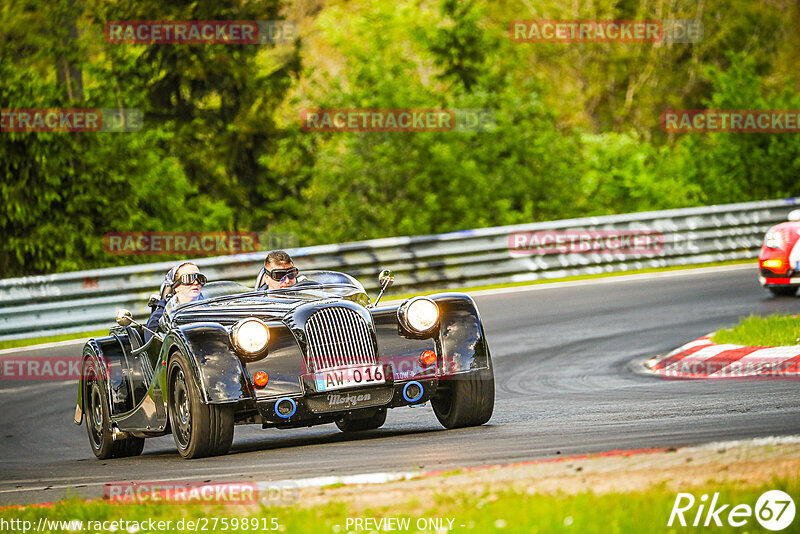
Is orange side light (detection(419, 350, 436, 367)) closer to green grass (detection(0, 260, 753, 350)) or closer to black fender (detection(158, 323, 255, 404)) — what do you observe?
black fender (detection(158, 323, 255, 404))

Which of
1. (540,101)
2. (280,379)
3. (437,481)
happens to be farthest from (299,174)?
(437,481)

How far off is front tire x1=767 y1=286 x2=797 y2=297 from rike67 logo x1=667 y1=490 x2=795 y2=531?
10977mm

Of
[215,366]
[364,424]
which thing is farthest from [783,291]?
[215,366]

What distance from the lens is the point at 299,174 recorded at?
3331 centimetres

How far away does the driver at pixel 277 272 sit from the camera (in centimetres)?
929

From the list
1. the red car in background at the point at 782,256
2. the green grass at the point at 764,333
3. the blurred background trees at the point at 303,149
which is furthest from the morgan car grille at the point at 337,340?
the blurred background trees at the point at 303,149

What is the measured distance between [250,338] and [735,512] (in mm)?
3932

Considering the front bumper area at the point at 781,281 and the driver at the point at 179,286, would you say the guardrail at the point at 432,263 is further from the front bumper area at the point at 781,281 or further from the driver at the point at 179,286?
the driver at the point at 179,286

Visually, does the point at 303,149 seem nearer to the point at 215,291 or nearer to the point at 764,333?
the point at 764,333

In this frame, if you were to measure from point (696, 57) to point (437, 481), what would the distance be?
47.3m

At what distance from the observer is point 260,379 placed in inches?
312

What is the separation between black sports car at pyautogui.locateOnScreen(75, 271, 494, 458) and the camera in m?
7.94

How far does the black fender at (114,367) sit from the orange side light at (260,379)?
6.54 ft

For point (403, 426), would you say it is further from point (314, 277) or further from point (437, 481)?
point (437, 481)
